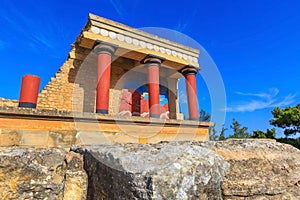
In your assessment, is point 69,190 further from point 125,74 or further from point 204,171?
point 125,74

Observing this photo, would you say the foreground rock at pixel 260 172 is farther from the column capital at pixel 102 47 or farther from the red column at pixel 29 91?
the column capital at pixel 102 47

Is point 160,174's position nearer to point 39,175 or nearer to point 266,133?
point 39,175

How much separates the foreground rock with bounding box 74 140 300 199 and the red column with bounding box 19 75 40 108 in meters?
4.96

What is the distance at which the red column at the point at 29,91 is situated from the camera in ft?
16.4

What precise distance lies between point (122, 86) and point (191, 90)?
13.4 ft

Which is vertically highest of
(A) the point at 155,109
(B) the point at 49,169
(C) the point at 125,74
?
(C) the point at 125,74

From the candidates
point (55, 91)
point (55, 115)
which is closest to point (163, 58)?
point (55, 91)

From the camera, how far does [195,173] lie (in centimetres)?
78

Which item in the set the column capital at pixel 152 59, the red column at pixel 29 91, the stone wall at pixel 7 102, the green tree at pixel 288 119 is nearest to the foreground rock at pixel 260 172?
the red column at pixel 29 91

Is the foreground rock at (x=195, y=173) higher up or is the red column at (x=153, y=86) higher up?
the red column at (x=153, y=86)

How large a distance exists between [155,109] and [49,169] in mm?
6385

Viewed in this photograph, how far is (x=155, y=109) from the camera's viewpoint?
24.3ft

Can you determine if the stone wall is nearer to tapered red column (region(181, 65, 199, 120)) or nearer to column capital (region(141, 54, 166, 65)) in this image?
column capital (region(141, 54, 166, 65))

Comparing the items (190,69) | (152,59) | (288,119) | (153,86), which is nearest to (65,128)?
(153,86)
